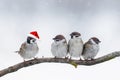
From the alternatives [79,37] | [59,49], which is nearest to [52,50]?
[59,49]

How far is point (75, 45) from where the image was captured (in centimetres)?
469

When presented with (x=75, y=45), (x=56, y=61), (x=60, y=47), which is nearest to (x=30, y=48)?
(x=60, y=47)

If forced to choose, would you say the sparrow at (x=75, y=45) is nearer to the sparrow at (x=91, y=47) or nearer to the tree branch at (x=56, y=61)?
the sparrow at (x=91, y=47)

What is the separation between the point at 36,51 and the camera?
15.8 feet

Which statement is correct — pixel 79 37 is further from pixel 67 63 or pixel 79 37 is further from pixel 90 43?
pixel 67 63

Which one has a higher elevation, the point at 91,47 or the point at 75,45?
the point at 75,45

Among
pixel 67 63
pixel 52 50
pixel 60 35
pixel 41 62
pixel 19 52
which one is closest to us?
pixel 41 62

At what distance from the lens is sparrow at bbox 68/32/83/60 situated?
4.61 m

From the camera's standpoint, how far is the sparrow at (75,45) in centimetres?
461

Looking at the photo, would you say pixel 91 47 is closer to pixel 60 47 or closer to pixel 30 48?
pixel 60 47

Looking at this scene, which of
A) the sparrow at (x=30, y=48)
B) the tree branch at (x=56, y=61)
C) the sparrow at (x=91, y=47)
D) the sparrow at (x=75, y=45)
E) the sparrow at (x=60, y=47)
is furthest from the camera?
the sparrow at (x=91, y=47)

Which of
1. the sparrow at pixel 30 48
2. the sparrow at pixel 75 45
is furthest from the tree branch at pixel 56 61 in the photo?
the sparrow at pixel 30 48

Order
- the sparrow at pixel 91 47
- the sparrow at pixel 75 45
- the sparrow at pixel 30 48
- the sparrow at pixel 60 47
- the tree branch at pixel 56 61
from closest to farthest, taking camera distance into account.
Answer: the tree branch at pixel 56 61, the sparrow at pixel 60 47, the sparrow at pixel 75 45, the sparrow at pixel 30 48, the sparrow at pixel 91 47

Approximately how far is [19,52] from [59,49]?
3.05 ft
